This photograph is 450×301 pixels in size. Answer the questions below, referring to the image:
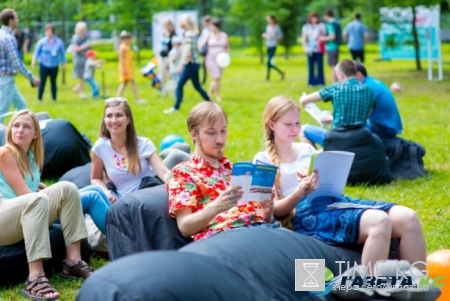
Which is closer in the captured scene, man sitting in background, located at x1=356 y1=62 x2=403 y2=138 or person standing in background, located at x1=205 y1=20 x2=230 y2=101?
man sitting in background, located at x1=356 y1=62 x2=403 y2=138

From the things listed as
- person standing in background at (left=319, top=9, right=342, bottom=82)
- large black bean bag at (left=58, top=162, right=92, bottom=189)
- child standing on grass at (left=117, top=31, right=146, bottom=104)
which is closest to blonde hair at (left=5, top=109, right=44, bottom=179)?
large black bean bag at (left=58, top=162, right=92, bottom=189)

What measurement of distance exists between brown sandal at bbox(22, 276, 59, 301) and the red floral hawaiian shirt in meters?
1.10

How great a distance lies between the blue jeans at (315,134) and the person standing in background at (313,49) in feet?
32.3

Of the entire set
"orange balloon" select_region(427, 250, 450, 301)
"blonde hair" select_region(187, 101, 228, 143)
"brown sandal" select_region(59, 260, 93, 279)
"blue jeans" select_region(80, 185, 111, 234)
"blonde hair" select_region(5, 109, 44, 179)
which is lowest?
"brown sandal" select_region(59, 260, 93, 279)

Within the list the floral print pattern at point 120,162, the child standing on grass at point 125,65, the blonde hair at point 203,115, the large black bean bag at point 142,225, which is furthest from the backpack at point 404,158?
the child standing on grass at point 125,65

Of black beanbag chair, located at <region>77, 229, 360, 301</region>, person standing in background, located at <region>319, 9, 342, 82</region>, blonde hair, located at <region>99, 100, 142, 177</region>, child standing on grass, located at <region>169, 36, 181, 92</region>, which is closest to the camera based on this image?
black beanbag chair, located at <region>77, 229, 360, 301</region>

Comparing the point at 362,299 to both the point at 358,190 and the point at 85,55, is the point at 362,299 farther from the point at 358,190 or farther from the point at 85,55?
the point at 85,55

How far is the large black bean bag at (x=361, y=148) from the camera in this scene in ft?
27.5

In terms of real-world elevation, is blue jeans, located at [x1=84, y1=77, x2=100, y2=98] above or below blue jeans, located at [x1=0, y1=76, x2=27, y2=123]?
below

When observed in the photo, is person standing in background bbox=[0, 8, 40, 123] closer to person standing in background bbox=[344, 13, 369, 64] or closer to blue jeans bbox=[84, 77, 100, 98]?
blue jeans bbox=[84, 77, 100, 98]

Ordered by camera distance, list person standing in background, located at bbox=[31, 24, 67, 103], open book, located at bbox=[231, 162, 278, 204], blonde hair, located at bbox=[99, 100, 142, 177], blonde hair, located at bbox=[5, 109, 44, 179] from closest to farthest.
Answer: open book, located at bbox=[231, 162, 278, 204] < blonde hair, located at bbox=[5, 109, 44, 179] < blonde hair, located at bbox=[99, 100, 142, 177] < person standing in background, located at bbox=[31, 24, 67, 103]

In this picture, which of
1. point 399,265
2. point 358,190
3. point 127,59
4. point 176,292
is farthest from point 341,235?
point 127,59

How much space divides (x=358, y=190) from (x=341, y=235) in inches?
140

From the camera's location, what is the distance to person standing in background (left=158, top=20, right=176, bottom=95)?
16875 millimetres
